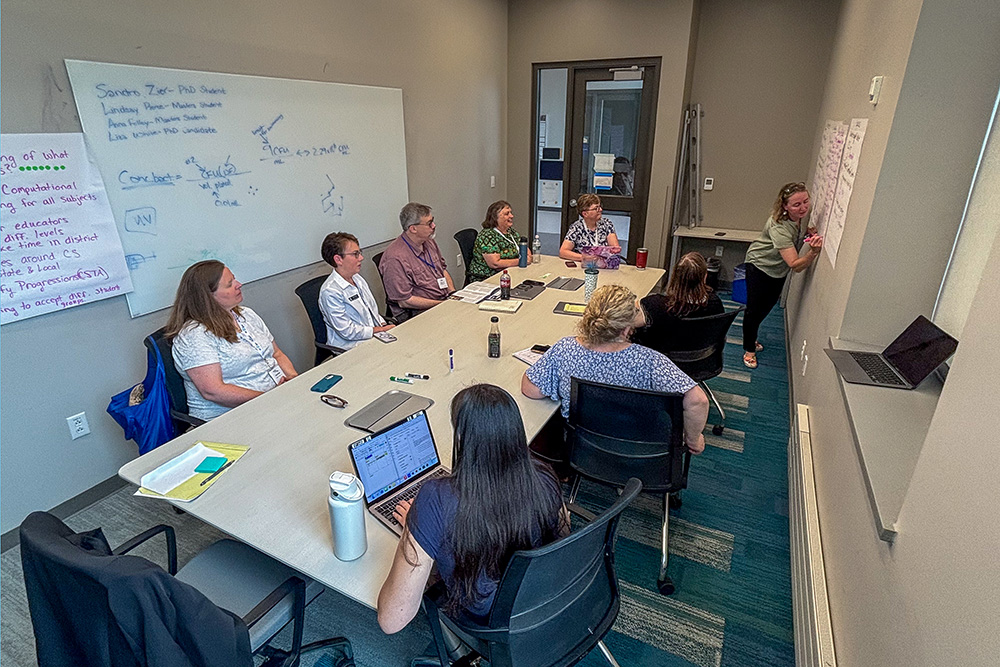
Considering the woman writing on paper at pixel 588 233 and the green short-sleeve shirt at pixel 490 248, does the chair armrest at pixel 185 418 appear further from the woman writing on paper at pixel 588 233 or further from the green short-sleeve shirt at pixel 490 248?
the woman writing on paper at pixel 588 233

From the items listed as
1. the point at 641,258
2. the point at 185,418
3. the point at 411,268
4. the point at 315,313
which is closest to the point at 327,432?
the point at 185,418

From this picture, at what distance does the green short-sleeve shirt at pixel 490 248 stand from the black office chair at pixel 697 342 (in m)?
1.65

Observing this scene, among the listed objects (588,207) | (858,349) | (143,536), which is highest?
(588,207)

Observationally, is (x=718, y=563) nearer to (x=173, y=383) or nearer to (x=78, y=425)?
(x=173, y=383)

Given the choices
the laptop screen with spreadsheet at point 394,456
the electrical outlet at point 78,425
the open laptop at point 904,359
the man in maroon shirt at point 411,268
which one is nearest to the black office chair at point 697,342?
the open laptop at point 904,359

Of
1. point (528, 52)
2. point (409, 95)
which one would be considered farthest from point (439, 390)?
point (528, 52)

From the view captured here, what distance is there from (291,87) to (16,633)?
296cm

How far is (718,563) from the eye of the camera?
218cm

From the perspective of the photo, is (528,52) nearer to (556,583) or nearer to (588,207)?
(588,207)

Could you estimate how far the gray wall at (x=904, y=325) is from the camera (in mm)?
870

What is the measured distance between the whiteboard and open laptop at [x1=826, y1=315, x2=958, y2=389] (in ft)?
10.2

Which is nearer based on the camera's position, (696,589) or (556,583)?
(556,583)

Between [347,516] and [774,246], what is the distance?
345 centimetres

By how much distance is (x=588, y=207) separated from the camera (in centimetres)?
404
